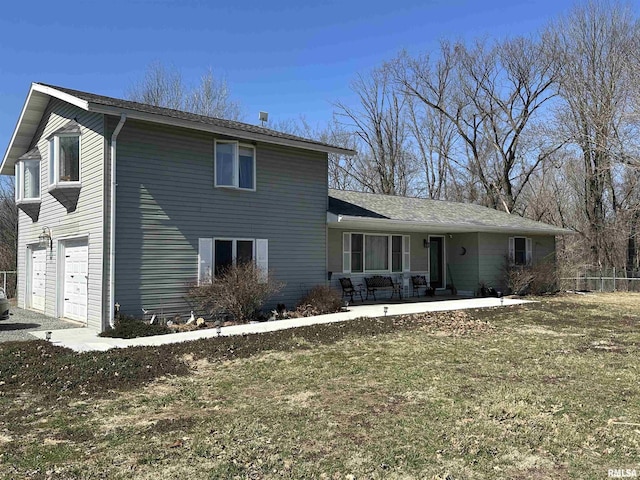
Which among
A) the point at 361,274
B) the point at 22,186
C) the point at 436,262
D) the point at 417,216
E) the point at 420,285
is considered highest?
the point at 22,186

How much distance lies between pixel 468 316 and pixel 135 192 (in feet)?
27.7

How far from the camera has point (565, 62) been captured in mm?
26500

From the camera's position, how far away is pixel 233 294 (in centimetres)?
1123

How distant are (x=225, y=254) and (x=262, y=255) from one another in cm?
99

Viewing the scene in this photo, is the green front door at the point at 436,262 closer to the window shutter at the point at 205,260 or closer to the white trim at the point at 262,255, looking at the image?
the white trim at the point at 262,255

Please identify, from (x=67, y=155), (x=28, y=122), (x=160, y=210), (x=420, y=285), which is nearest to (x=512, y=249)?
(x=420, y=285)

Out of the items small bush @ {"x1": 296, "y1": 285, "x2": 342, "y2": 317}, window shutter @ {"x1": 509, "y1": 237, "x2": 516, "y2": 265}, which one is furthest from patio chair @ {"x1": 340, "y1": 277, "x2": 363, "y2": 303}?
window shutter @ {"x1": 509, "y1": 237, "x2": 516, "y2": 265}

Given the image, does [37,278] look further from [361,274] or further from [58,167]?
[361,274]

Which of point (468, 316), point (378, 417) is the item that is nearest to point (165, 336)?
point (378, 417)

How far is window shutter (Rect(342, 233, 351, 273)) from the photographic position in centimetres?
1575

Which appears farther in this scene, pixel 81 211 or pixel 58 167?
pixel 58 167

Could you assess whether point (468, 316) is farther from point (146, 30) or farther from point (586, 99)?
point (586, 99)

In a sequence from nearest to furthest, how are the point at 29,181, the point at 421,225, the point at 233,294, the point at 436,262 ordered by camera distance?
the point at 233,294 < the point at 29,181 < the point at 421,225 < the point at 436,262

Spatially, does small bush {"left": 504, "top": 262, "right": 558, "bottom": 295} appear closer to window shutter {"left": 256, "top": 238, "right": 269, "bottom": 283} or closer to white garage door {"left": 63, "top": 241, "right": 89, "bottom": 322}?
window shutter {"left": 256, "top": 238, "right": 269, "bottom": 283}
